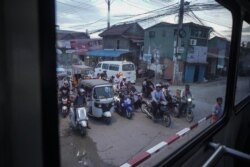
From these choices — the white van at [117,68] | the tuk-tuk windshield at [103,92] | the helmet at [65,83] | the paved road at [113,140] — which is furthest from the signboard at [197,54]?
the helmet at [65,83]

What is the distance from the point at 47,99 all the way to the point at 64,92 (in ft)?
0.51

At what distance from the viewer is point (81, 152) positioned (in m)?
0.92

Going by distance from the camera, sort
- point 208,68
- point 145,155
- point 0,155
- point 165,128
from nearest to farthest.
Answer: point 0,155, point 145,155, point 165,128, point 208,68

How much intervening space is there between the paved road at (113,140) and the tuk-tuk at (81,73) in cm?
15

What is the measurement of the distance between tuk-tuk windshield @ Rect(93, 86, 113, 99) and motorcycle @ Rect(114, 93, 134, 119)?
0.04 meters

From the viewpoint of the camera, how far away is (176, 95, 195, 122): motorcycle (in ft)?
5.40

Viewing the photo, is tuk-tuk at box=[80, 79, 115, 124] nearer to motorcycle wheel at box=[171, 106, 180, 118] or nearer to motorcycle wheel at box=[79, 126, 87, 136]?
motorcycle wheel at box=[79, 126, 87, 136]

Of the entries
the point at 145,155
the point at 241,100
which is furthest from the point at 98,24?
the point at 241,100

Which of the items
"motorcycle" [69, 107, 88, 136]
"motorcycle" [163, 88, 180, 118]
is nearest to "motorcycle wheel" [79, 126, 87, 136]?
"motorcycle" [69, 107, 88, 136]

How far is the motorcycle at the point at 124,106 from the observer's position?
3.58 feet

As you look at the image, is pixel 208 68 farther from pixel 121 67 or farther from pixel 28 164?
pixel 28 164

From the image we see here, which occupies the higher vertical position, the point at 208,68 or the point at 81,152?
the point at 208,68

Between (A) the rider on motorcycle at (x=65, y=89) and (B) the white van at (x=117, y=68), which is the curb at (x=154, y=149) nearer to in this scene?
(B) the white van at (x=117, y=68)

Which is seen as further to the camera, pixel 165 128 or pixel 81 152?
pixel 165 128
